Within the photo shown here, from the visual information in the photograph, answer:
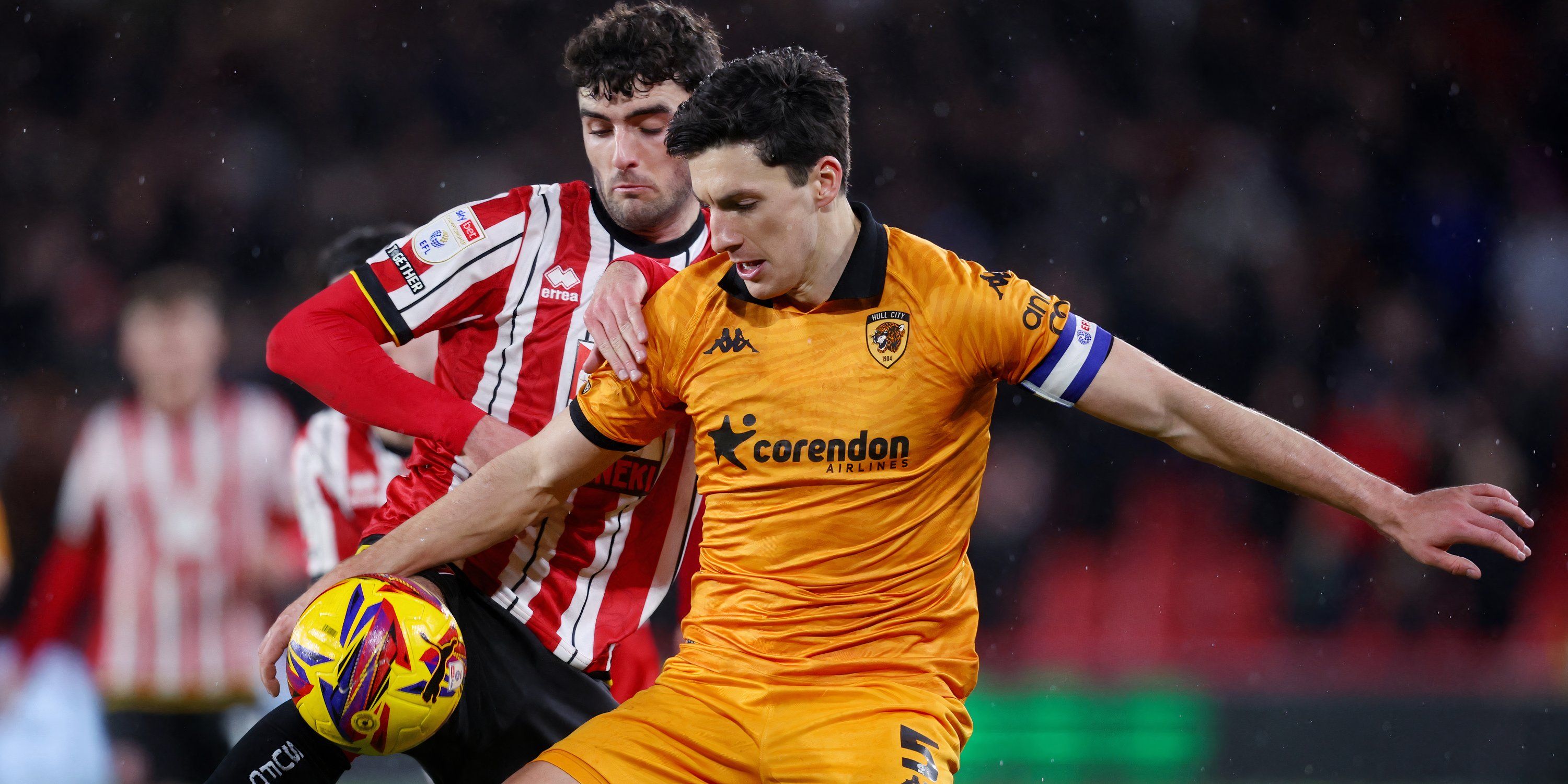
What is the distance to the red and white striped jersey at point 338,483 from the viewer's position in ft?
16.4

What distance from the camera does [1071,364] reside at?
2689mm

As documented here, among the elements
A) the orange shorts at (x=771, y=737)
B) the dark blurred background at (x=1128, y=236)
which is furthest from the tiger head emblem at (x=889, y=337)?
the dark blurred background at (x=1128, y=236)

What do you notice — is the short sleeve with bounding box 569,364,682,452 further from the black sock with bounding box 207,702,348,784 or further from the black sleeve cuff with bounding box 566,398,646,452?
the black sock with bounding box 207,702,348,784

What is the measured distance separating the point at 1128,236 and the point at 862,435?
6.64m

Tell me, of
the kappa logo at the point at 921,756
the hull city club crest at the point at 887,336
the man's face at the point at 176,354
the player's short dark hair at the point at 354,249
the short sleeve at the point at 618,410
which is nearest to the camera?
the kappa logo at the point at 921,756

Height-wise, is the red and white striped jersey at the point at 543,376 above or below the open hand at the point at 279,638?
above

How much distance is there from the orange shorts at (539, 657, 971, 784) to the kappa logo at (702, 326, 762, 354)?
0.65 metres

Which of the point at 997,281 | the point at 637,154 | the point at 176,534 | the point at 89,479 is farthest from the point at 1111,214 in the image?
the point at 997,281

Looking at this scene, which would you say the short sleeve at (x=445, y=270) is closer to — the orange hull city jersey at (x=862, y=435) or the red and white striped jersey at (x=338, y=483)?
Result: the orange hull city jersey at (x=862, y=435)

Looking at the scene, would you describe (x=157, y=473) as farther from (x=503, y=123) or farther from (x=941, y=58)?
(x=941, y=58)

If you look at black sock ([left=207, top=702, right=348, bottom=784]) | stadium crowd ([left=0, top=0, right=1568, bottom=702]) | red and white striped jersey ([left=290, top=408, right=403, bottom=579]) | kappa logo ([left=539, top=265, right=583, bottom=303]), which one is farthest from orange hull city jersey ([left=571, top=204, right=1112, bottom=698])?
stadium crowd ([left=0, top=0, right=1568, bottom=702])

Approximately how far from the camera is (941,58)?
964 cm

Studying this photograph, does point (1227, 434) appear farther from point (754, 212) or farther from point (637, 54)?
point (637, 54)

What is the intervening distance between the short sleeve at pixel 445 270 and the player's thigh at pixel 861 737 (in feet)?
4.08
